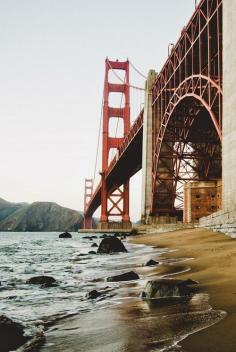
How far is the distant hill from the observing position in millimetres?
154125

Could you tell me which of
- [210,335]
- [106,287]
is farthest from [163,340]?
[106,287]

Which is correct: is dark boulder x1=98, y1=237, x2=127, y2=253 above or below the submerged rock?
below

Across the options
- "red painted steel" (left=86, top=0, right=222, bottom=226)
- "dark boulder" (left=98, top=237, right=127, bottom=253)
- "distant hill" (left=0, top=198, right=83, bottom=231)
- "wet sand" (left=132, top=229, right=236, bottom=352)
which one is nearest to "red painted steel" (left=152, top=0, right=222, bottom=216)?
"red painted steel" (left=86, top=0, right=222, bottom=226)

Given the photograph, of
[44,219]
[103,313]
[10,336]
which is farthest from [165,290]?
[44,219]

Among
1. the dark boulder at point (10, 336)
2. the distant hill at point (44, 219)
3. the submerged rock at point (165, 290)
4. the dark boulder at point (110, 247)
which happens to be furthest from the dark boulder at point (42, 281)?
the distant hill at point (44, 219)

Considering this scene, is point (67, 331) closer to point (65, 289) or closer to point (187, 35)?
point (65, 289)

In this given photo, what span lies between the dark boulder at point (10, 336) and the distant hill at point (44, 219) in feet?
483

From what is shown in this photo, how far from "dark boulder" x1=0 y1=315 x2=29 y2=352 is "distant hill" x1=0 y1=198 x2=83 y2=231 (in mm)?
147308

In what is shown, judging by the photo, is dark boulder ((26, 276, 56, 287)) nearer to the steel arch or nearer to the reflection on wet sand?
the reflection on wet sand

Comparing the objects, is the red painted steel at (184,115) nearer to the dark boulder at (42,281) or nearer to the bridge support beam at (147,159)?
the bridge support beam at (147,159)

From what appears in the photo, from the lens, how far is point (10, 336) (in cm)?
317

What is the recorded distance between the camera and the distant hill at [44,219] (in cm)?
15412

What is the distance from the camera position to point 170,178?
114 feet

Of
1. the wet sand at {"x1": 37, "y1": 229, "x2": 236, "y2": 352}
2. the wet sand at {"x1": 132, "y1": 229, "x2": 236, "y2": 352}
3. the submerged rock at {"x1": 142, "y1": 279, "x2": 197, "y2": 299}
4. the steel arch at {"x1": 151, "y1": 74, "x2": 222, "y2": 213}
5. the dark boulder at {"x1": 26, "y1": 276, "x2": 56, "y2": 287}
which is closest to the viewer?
the wet sand at {"x1": 132, "y1": 229, "x2": 236, "y2": 352}
